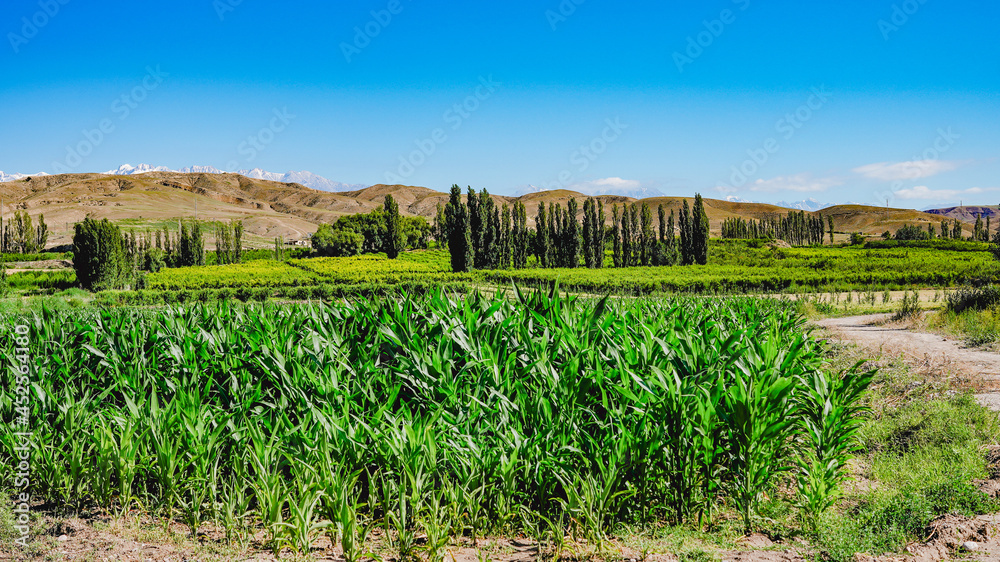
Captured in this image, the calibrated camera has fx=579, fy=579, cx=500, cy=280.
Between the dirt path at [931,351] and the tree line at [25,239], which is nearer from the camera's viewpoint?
the dirt path at [931,351]

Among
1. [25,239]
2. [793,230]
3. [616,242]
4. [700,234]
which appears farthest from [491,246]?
[793,230]

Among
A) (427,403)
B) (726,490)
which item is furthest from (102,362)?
(726,490)

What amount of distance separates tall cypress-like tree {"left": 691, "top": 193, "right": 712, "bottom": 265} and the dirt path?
41042mm

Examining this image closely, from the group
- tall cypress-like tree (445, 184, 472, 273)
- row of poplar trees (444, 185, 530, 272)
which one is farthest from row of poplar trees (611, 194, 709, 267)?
tall cypress-like tree (445, 184, 472, 273)

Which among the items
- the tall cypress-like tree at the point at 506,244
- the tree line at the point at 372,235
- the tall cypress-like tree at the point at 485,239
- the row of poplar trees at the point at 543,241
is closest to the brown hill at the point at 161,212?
the tree line at the point at 372,235

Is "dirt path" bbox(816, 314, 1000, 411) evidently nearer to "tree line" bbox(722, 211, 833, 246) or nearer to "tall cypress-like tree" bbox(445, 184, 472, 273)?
"tall cypress-like tree" bbox(445, 184, 472, 273)

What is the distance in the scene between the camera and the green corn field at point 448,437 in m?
3.15

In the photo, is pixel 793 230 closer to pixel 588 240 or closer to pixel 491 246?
pixel 588 240

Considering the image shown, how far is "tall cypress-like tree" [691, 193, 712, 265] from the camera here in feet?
174

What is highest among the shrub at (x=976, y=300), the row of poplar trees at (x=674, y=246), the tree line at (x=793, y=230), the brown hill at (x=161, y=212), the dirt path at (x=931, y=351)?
the brown hill at (x=161, y=212)

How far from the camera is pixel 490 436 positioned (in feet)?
11.6

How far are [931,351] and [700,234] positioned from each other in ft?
152

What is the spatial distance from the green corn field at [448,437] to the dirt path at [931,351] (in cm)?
370

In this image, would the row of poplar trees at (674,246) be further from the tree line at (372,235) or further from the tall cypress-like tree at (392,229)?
the tree line at (372,235)
